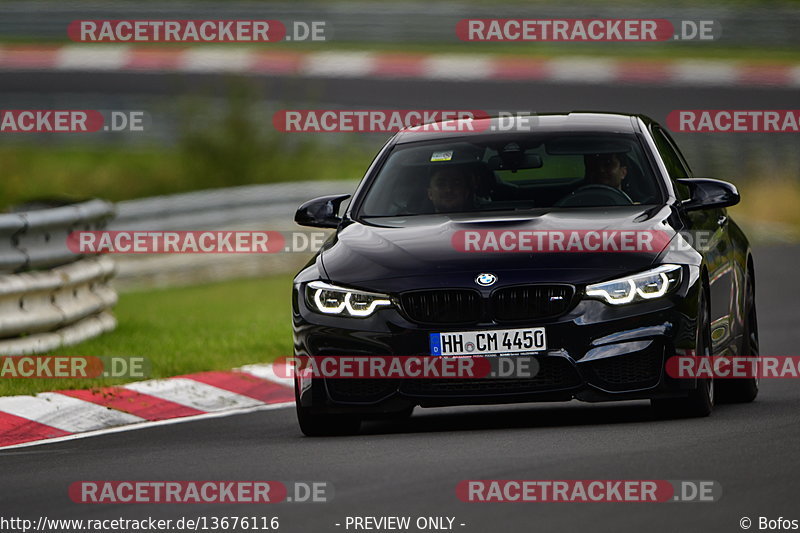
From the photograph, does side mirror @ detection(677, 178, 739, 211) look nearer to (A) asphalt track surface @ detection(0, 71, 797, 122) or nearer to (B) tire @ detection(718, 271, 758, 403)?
(B) tire @ detection(718, 271, 758, 403)

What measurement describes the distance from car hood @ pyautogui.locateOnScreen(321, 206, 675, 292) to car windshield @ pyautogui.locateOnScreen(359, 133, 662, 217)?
0.76 ft

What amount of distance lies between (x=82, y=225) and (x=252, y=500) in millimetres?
6725

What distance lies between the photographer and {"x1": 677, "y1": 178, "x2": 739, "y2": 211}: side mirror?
9.59m

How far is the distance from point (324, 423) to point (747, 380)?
254 cm

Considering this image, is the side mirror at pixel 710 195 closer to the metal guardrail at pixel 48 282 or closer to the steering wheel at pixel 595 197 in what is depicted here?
the steering wheel at pixel 595 197

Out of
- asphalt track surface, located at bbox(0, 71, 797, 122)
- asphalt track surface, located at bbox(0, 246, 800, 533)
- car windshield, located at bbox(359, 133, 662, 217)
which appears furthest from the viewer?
asphalt track surface, located at bbox(0, 71, 797, 122)

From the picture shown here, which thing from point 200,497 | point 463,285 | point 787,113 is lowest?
point 200,497

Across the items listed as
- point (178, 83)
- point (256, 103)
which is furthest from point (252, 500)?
point (178, 83)

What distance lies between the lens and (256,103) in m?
26.4

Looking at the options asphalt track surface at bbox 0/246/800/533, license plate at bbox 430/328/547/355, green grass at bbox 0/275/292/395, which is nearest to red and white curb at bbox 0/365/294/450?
green grass at bbox 0/275/292/395

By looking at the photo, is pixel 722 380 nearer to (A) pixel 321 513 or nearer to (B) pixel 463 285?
(B) pixel 463 285

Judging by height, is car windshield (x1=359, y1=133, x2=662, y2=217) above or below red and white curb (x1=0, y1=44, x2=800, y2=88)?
below

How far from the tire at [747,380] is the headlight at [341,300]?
2416 millimetres

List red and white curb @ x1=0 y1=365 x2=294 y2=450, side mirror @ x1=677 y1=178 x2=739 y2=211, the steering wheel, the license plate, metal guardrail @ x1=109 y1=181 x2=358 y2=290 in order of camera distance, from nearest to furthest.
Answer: the license plate → side mirror @ x1=677 y1=178 x2=739 y2=211 → the steering wheel → red and white curb @ x1=0 y1=365 x2=294 y2=450 → metal guardrail @ x1=109 y1=181 x2=358 y2=290
